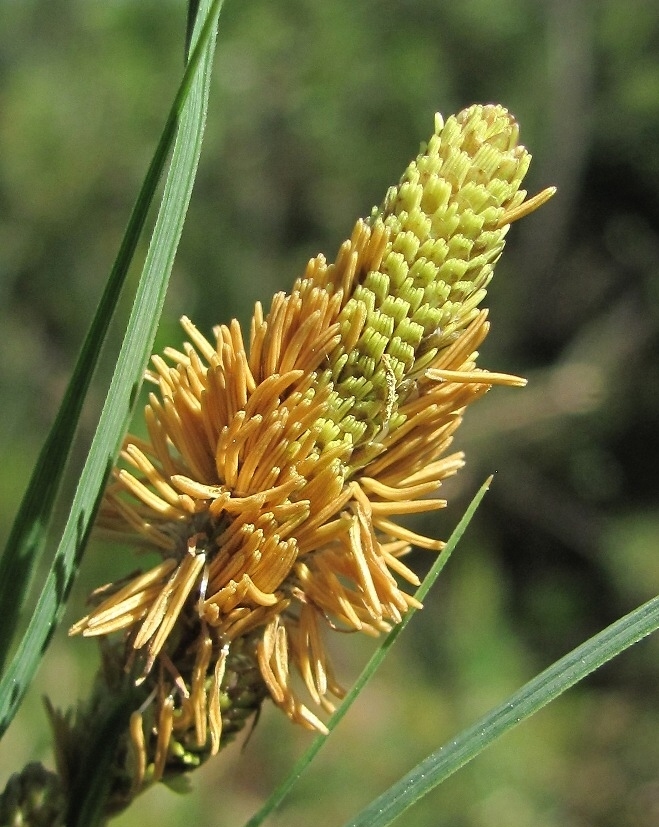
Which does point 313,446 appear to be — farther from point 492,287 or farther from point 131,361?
point 492,287

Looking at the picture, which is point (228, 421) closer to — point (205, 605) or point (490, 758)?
point (205, 605)

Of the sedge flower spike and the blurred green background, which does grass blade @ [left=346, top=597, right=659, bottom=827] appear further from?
the blurred green background

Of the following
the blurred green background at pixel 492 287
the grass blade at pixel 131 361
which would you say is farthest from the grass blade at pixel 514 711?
the blurred green background at pixel 492 287

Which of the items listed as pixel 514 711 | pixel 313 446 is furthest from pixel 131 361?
pixel 514 711

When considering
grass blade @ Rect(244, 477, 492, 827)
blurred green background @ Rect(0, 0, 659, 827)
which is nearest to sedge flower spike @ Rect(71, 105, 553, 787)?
grass blade @ Rect(244, 477, 492, 827)

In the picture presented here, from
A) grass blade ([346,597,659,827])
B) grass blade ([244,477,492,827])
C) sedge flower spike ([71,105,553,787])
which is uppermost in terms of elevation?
sedge flower spike ([71,105,553,787])

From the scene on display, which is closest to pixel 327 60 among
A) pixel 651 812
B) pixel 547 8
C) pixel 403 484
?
pixel 547 8
